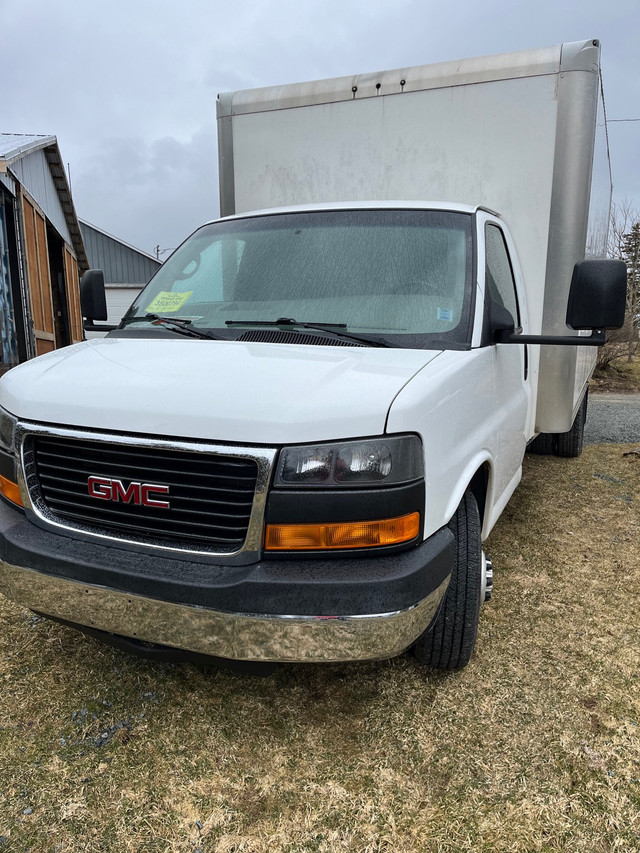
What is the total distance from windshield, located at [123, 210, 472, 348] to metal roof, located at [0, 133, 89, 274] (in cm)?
644

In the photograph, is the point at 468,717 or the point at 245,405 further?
the point at 468,717

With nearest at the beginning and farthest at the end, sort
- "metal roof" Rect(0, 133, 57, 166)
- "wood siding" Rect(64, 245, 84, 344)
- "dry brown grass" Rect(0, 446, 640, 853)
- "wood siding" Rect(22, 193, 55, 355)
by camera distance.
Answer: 1. "dry brown grass" Rect(0, 446, 640, 853)
2. "metal roof" Rect(0, 133, 57, 166)
3. "wood siding" Rect(22, 193, 55, 355)
4. "wood siding" Rect(64, 245, 84, 344)

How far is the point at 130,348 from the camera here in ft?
8.82

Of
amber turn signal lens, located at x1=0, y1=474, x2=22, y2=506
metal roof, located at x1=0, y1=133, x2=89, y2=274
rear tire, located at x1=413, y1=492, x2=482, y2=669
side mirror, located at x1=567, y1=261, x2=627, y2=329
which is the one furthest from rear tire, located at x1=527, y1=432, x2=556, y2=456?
metal roof, located at x1=0, y1=133, x2=89, y2=274

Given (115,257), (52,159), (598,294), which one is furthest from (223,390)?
(115,257)

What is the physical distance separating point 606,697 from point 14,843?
2.28m

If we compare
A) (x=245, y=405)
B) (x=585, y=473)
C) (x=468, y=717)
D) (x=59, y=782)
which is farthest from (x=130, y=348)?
(x=585, y=473)

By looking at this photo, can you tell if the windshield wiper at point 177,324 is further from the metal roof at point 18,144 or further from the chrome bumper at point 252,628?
the metal roof at point 18,144

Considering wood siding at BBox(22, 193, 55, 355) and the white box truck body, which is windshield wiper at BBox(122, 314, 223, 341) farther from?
wood siding at BBox(22, 193, 55, 355)

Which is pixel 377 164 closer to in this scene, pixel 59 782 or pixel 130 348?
pixel 130 348

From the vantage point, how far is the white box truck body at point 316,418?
1.96 m

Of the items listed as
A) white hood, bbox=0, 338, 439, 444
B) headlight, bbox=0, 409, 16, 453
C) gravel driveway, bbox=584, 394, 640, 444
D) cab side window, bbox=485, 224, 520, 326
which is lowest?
gravel driveway, bbox=584, 394, 640, 444

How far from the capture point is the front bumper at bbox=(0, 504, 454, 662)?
193 cm

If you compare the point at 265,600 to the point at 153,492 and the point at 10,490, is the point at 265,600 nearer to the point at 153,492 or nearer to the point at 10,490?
the point at 153,492
